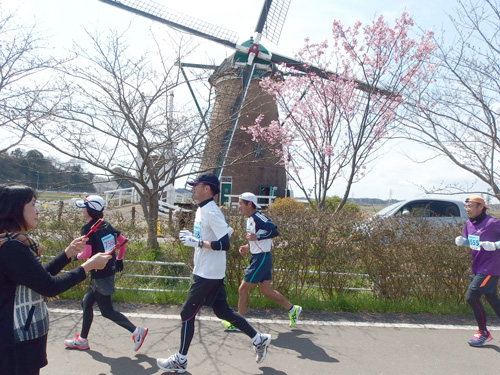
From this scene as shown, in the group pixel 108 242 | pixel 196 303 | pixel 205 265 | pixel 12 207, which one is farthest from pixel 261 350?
pixel 12 207

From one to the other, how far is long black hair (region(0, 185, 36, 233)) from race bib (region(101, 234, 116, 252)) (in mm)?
1655

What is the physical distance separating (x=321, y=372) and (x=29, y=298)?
106 inches

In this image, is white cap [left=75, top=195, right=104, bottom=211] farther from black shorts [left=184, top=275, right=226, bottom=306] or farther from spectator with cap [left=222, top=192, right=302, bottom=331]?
spectator with cap [left=222, top=192, right=302, bottom=331]

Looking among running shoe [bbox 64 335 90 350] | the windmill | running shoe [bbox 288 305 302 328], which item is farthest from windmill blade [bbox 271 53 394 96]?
running shoe [bbox 64 335 90 350]

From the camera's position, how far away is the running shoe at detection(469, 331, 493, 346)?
14.6ft

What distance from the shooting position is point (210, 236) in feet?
12.3

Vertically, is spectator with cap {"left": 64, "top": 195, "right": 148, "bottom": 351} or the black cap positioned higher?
the black cap

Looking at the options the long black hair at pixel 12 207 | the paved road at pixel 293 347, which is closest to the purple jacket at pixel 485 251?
the paved road at pixel 293 347

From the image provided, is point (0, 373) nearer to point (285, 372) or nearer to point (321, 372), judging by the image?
point (285, 372)

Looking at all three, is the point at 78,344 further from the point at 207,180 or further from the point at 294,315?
the point at 294,315

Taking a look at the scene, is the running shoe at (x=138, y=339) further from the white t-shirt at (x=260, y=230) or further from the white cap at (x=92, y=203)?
the white t-shirt at (x=260, y=230)

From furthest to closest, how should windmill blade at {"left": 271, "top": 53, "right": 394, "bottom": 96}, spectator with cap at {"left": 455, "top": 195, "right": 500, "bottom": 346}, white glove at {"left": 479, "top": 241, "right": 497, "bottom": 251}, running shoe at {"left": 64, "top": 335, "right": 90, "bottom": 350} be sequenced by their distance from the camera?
windmill blade at {"left": 271, "top": 53, "right": 394, "bottom": 96}, spectator with cap at {"left": 455, "top": 195, "right": 500, "bottom": 346}, white glove at {"left": 479, "top": 241, "right": 497, "bottom": 251}, running shoe at {"left": 64, "top": 335, "right": 90, "bottom": 350}

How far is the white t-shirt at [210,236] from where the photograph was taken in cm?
368

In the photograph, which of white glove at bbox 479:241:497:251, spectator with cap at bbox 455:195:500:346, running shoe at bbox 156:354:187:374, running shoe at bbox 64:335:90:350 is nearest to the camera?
running shoe at bbox 156:354:187:374
